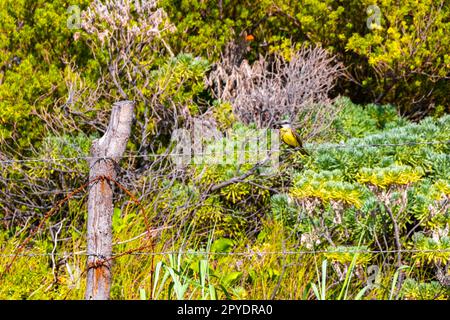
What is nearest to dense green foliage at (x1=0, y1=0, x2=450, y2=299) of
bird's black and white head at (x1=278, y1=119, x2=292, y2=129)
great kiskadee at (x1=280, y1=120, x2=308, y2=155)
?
great kiskadee at (x1=280, y1=120, x2=308, y2=155)

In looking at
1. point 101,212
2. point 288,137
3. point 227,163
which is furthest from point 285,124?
point 101,212

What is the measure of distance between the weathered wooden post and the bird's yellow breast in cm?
225

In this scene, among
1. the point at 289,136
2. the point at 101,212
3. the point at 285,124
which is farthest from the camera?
the point at 285,124

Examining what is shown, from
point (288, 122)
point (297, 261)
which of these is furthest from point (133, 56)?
point (297, 261)

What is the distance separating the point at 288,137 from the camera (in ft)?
22.5

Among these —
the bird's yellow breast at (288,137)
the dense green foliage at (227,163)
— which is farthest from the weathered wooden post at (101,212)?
the bird's yellow breast at (288,137)

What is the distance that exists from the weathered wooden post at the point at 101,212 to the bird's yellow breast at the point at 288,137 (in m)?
2.25

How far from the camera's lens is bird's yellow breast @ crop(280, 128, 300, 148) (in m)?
6.84

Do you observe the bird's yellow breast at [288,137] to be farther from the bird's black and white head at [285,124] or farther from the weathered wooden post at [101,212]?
the weathered wooden post at [101,212]

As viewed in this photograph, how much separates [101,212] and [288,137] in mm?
2392

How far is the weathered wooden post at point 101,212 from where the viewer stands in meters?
4.75

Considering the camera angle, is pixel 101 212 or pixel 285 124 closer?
pixel 101 212

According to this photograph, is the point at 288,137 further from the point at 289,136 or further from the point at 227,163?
the point at 227,163

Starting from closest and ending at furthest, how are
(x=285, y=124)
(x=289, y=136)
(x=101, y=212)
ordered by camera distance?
1. (x=101, y=212)
2. (x=289, y=136)
3. (x=285, y=124)
